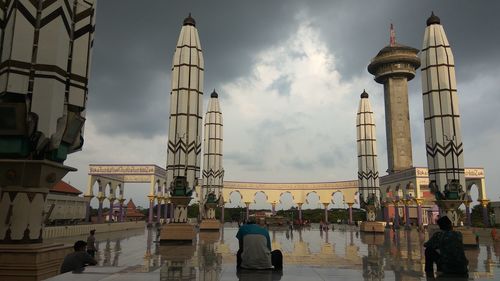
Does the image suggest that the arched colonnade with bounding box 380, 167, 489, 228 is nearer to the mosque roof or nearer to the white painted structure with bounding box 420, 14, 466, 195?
the white painted structure with bounding box 420, 14, 466, 195

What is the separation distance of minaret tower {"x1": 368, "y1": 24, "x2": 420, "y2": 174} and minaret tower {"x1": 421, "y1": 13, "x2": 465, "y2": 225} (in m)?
53.0

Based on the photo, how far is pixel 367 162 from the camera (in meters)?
37.2

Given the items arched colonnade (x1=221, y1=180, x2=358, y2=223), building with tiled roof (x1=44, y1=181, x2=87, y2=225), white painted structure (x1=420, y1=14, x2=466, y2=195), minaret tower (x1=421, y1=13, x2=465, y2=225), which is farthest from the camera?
arched colonnade (x1=221, y1=180, x2=358, y2=223)

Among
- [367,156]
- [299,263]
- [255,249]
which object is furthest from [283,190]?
[255,249]

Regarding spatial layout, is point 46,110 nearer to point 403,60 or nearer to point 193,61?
point 193,61

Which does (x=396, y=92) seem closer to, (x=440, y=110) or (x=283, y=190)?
(x=283, y=190)

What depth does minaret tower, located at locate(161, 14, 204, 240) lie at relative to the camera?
2238cm

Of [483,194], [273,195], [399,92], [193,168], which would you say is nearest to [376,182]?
[483,194]

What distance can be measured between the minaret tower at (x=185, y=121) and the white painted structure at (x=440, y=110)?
568 inches

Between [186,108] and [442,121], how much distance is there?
1575 centimetres

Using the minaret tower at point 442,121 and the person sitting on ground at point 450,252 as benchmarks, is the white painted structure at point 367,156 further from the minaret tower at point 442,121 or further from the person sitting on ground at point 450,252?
the person sitting on ground at point 450,252

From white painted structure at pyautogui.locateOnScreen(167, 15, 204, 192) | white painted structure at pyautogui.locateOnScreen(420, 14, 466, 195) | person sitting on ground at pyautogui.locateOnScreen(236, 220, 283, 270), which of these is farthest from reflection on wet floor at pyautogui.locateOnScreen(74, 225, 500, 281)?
white painted structure at pyautogui.locateOnScreen(167, 15, 204, 192)

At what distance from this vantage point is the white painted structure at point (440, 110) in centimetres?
2197

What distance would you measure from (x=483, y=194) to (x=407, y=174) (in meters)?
8.24
